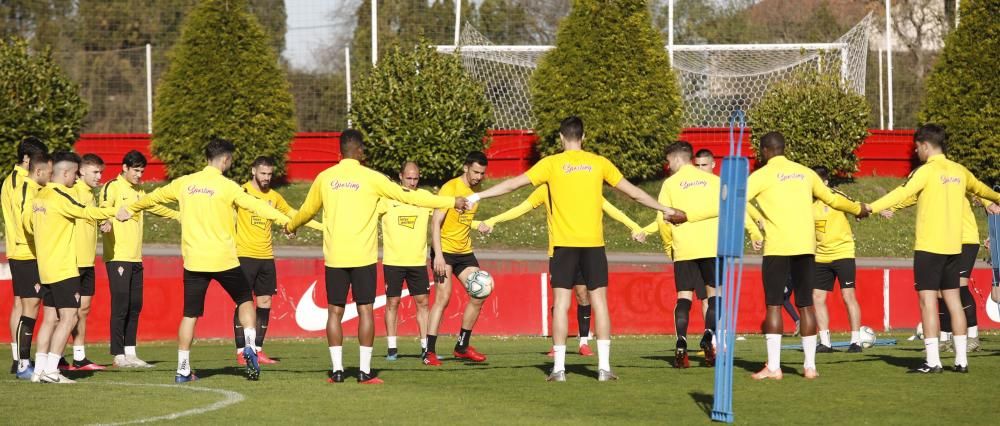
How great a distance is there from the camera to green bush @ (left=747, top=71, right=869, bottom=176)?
3303cm

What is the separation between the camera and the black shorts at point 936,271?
1204cm

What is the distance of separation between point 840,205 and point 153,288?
11379 millimetres

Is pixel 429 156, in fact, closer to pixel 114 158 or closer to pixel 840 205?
pixel 114 158

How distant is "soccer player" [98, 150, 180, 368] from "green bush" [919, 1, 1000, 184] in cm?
2448

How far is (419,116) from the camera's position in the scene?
105 feet

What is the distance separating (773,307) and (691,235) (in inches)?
83.5

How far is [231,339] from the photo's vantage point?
19719 mm

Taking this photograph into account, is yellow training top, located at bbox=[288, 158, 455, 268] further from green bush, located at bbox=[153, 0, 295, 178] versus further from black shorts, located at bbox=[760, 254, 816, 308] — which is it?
green bush, located at bbox=[153, 0, 295, 178]

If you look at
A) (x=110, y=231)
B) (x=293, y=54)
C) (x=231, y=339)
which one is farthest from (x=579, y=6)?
(x=293, y=54)

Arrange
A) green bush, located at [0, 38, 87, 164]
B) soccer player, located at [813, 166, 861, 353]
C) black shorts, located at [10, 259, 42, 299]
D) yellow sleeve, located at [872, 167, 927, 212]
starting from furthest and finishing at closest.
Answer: green bush, located at [0, 38, 87, 164] < soccer player, located at [813, 166, 861, 353] < black shorts, located at [10, 259, 42, 299] < yellow sleeve, located at [872, 167, 927, 212]

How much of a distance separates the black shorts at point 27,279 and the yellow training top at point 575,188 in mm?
5236

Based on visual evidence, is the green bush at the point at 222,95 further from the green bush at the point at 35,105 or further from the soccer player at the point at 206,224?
the soccer player at the point at 206,224

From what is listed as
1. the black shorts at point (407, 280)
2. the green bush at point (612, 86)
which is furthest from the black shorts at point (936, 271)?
the green bush at point (612, 86)

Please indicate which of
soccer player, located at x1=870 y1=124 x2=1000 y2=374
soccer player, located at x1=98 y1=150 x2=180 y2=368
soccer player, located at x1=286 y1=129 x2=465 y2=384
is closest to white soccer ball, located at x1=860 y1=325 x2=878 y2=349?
soccer player, located at x1=870 y1=124 x2=1000 y2=374
